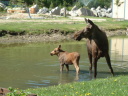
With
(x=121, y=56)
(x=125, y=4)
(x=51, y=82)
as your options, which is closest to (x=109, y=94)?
(x=51, y=82)

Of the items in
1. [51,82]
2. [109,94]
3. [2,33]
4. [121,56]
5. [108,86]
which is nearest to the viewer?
[109,94]

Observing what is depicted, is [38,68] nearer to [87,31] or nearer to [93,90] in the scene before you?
[87,31]

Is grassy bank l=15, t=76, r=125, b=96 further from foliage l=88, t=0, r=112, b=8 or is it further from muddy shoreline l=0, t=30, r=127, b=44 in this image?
foliage l=88, t=0, r=112, b=8

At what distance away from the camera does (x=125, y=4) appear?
186 feet

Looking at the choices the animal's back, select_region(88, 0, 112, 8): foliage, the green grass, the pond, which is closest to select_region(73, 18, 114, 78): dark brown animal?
the pond

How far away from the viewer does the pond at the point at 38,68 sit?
14.3 metres

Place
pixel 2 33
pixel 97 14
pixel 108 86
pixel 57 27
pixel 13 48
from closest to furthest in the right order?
pixel 108 86
pixel 13 48
pixel 2 33
pixel 57 27
pixel 97 14

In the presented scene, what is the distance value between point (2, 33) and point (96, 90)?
64.9 ft

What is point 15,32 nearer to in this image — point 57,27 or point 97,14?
point 57,27

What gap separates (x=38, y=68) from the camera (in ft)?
56.4

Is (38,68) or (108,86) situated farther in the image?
(38,68)

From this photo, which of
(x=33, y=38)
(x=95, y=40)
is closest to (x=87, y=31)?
(x=95, y=40)

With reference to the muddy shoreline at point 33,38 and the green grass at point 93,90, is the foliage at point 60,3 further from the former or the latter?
the green grass at point 93,90

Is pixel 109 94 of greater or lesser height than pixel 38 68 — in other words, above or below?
above
